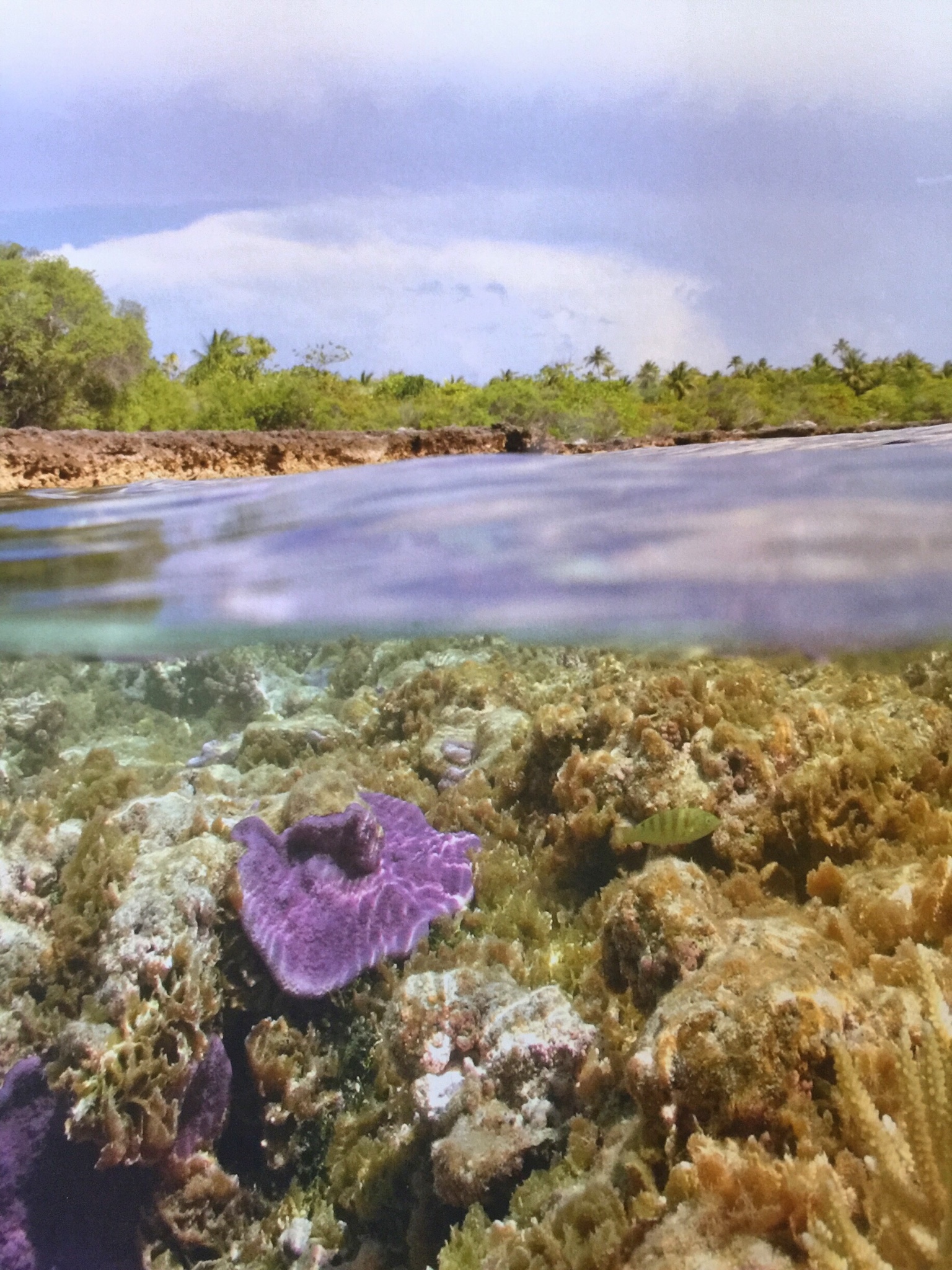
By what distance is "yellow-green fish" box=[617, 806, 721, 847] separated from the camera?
5230 mm

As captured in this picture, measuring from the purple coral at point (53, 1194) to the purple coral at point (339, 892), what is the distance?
6.89 ft

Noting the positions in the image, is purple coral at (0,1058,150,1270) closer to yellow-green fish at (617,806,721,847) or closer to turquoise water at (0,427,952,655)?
turquoise water at (0,427,952,655)

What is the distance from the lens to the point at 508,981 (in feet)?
21.3

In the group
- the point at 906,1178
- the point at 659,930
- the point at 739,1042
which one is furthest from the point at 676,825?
the point at 906,1178

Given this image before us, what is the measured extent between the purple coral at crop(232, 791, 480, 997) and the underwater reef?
0.03 m

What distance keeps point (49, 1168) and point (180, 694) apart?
5.61m

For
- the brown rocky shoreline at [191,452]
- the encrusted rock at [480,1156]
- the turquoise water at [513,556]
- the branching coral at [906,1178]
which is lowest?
the encrusted rock at [480,1156]

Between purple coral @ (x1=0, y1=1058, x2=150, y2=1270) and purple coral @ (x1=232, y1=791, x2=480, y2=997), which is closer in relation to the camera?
purple coral @ (x1=0, y1=1058, x2=150, y2=1270)

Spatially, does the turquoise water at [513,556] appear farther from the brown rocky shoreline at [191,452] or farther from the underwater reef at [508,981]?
the underwater reef at [508,981]

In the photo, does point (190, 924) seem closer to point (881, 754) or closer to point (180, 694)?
point (180, 694)

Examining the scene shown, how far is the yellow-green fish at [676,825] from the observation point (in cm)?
523

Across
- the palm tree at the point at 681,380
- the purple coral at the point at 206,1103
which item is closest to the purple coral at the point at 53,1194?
the purple coral at the point at 206,1103

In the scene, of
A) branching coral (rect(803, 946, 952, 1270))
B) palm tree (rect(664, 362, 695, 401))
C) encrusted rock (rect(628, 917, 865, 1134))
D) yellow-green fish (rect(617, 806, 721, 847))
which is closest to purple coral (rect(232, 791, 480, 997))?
yellow-green fish (rect(617, 806, 721, 847))

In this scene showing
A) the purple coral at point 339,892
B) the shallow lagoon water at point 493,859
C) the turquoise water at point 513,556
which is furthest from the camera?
the purple coral at point 339,892
